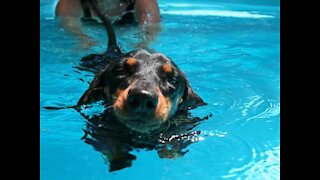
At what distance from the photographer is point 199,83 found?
5484 millimetres

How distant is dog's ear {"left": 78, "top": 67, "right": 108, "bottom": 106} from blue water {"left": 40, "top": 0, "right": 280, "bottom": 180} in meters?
0.23

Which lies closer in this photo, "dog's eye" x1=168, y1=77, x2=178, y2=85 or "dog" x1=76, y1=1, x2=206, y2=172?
"dog" x1=76, y1=1, x2=206, y2=172

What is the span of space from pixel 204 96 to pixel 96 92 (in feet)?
4.99

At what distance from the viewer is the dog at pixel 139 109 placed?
3.32 meters

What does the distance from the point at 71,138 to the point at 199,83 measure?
6.59 ft

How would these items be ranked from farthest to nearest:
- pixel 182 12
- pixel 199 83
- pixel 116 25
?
pixel 182 12 → pixel 116 25 → pixel 199 83

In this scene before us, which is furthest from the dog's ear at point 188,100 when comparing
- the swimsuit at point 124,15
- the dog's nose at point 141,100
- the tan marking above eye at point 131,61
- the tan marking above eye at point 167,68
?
the swimsuit at point 124,15

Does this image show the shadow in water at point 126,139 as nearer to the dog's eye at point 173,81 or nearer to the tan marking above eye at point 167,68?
the dog's eye at point 173,81

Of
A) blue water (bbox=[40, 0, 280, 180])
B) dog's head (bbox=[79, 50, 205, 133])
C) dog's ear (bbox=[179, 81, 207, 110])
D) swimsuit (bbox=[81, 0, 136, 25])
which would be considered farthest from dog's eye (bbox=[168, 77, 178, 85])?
swimsuit (bbox=[81, 0, 136, 25])

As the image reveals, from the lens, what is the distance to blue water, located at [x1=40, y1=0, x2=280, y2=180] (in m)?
3.66

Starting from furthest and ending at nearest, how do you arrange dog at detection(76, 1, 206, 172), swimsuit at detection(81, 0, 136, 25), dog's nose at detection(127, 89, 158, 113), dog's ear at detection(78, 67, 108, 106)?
swimsuit at detection(81, 0, 136, 25)
dog's ear at detection(78, 67, 108, 106)
dog at detection(76, 1, 206, 172)
dog's nose at detection(127, 89, 158, 113)

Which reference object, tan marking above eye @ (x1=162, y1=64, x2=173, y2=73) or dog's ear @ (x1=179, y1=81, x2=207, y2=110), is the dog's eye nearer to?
tan marking above eye @ (x1=162, y1=64, x2=173, y2=73)
